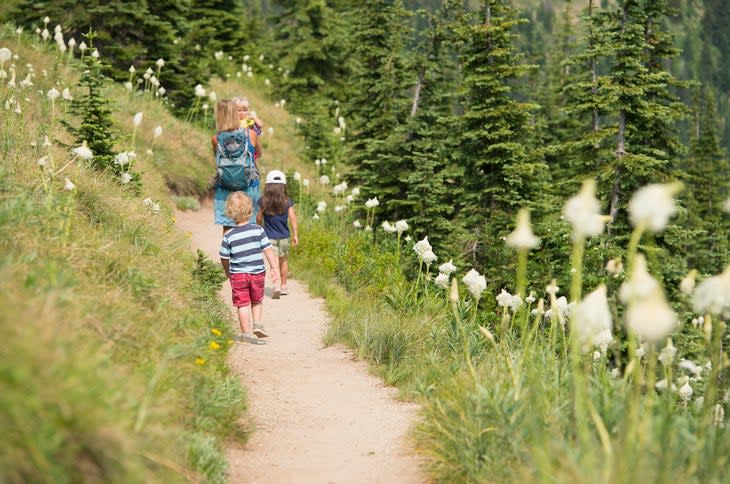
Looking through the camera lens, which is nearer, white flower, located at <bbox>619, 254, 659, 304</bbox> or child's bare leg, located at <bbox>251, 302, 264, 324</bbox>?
white flower, located at <bbox>619, 254, 659, 304</bbox>

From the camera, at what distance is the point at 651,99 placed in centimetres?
1491

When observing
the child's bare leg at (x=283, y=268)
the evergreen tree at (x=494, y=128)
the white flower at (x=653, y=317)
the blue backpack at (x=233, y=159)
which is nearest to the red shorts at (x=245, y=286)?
the blue backpack at (x=233, y=159)

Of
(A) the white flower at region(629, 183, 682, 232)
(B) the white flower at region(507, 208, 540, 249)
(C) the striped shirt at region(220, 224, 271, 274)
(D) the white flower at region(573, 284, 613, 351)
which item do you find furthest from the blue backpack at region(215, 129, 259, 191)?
(A) the white flower at region(629, 183, 682, 232)

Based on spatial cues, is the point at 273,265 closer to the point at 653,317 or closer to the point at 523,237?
the point at 523,237

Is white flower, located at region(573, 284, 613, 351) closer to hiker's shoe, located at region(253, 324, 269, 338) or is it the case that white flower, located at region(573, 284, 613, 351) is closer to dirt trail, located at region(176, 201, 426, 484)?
dirt trail, located at region(176, 201, 426, 484)

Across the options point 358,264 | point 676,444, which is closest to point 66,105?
point 358,264

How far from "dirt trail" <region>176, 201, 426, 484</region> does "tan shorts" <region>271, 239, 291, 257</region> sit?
157cm

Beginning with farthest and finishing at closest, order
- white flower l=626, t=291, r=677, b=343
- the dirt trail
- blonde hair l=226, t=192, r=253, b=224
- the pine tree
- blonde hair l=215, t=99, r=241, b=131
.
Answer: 1. blonde hair l=215, t=99, r=241, b=131
2. the pine tree
3. blonde hair l=226, t=192, r=253, b=224
4. the dirt trail
5. white flower l=626, t=291, r=677, b=343

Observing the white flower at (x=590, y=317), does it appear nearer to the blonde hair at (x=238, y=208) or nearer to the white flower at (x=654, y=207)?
the white flower at (x=654, y=207)

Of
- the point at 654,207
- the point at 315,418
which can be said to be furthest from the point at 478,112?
the point at 654,207

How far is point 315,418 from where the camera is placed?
5.62 m

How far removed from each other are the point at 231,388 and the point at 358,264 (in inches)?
232

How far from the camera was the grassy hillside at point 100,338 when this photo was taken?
2.73 meters

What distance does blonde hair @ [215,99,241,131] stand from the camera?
8570 mm
